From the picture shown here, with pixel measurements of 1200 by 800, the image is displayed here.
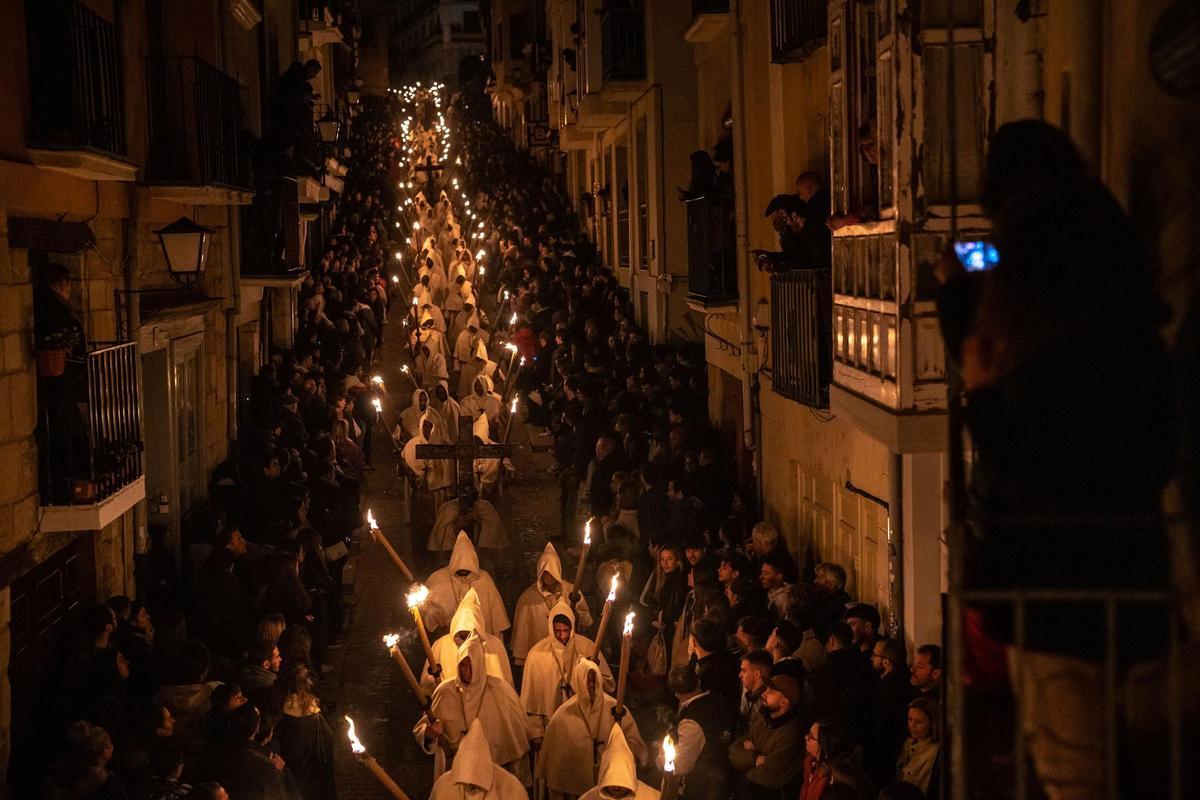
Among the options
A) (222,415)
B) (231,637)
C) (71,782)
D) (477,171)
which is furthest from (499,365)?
(477,171)

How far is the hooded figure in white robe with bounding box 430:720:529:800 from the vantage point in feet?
30.0

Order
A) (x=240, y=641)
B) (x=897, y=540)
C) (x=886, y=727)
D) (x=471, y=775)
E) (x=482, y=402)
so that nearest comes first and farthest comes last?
(x=886, y=727) → (x=471, y=775) → (x=897, y=540) → (x=240, y=641) → (x=482, y=402)

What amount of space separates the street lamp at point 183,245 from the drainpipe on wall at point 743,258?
5.67 m

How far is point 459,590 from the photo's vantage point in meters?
13.5

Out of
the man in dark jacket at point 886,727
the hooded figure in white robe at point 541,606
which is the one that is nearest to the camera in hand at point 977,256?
the man in dark jacket at point 886,727

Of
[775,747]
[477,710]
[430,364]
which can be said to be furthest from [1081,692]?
[430,364]

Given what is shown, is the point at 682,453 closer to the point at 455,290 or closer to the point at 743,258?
the point at 743,258

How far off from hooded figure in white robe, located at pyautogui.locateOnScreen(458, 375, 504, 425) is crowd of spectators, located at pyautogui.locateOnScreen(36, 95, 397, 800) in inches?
60.7

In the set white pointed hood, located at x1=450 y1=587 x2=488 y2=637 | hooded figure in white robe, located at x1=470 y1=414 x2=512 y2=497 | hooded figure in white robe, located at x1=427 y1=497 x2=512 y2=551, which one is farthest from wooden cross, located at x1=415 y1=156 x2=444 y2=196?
white pointed hood, located at x1=450 y1=587 x2=488 y2=637

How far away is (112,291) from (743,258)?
653cm

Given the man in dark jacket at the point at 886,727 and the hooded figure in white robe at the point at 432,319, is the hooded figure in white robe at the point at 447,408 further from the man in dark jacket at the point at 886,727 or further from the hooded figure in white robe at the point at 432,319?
the man in dark jacket at the point at 886,727

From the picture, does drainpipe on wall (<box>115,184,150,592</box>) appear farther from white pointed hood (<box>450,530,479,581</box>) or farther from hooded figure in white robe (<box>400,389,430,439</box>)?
hooded figure in white robe (<box>400,389,430,439</box>)

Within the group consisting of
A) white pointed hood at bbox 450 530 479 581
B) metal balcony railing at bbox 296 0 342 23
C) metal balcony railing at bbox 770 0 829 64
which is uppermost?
metal balcony railing at bbox 296 0 342 23

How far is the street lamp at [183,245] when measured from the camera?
518 inches
